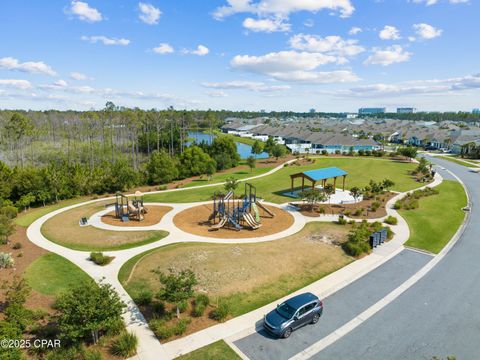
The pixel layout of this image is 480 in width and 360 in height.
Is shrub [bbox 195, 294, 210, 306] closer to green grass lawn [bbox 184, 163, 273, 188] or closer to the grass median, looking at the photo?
the grass median

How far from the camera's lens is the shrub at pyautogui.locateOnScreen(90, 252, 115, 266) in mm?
22578

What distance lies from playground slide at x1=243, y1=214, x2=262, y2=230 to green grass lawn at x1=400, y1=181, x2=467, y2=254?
43.8ft

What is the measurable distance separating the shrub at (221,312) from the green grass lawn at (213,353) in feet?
6.24

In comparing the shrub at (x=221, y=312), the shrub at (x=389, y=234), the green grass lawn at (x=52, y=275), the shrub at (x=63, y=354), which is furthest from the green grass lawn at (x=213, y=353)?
the shrub at (x=389, y=234)

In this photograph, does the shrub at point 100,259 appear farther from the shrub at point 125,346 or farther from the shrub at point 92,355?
the shrub at point 92,355

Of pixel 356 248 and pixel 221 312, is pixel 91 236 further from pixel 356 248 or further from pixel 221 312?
pixel 356 248

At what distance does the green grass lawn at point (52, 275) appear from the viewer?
1961cm

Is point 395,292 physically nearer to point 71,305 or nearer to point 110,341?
point 110,341

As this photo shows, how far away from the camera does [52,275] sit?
21109mm

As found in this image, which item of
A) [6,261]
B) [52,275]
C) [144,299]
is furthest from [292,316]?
[6,261]

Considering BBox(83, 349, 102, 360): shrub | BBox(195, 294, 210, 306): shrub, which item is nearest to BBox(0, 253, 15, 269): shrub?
BBox(83, 349, 102, 360): shrub

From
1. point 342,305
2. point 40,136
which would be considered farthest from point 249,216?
point 40,136

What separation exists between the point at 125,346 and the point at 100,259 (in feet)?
34.7

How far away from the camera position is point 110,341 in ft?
47.8
